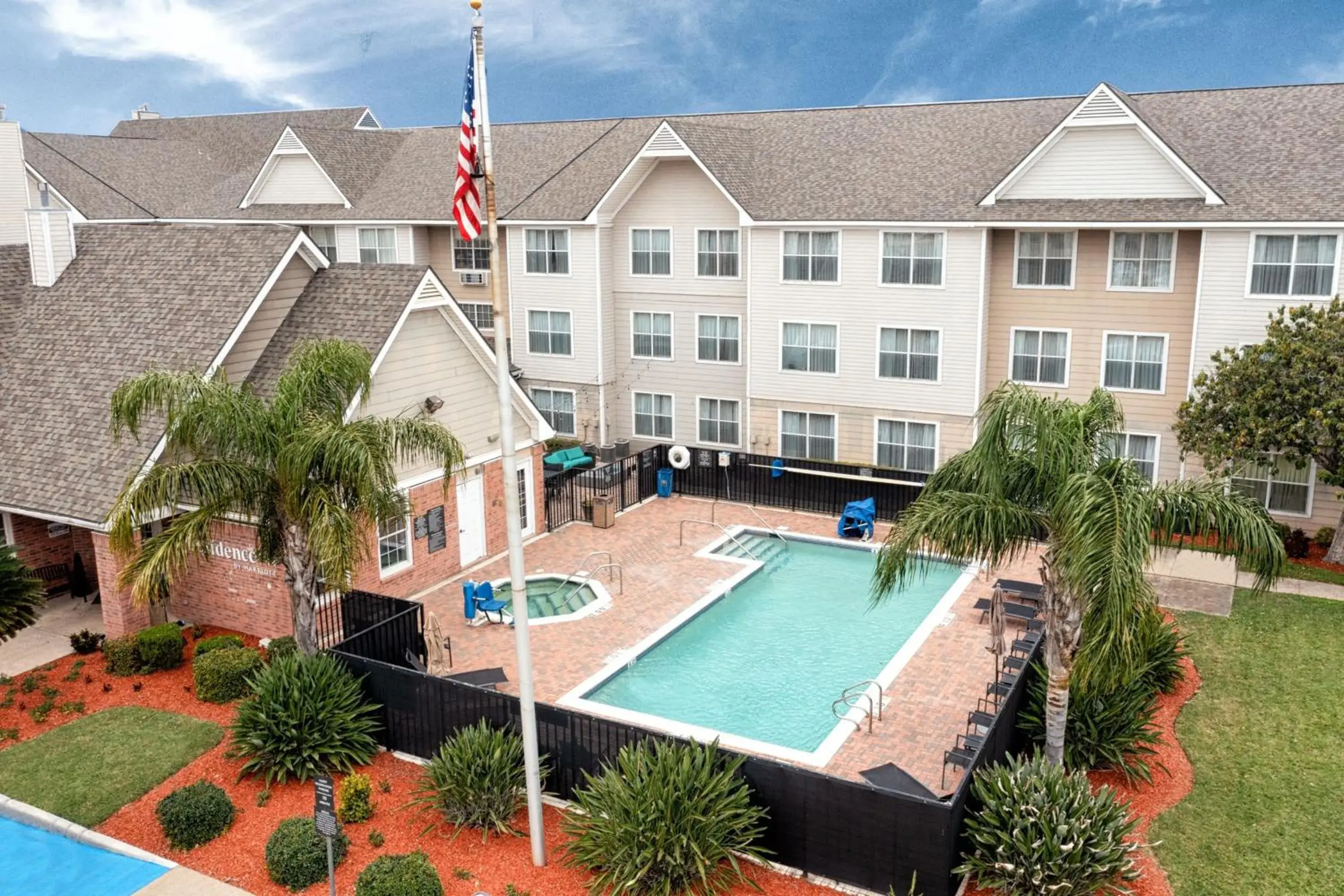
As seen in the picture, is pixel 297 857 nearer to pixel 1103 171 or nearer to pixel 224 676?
pixel 224 676

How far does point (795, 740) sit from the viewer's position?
57.2 feet

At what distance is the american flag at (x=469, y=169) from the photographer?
11.7m

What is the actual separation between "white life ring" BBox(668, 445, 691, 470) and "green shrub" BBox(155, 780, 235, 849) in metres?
18.3

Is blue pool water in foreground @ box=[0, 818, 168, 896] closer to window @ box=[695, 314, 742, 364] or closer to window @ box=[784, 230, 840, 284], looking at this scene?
window @ box=[784, 230, 840, 284]

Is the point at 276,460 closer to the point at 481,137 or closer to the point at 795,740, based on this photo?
the point at 481,137

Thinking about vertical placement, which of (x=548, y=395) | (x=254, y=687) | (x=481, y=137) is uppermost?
(x=481, y=137)

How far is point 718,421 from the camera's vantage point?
3581 centimetres

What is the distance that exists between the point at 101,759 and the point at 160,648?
9.94 ft

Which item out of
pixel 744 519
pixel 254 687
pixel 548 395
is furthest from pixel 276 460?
pixel 548 395

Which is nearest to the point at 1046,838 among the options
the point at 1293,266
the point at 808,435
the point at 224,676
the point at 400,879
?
the point at 400,879

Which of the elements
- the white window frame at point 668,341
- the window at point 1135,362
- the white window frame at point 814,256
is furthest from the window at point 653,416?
the window at point 1135,362

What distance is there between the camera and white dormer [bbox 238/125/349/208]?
132ft

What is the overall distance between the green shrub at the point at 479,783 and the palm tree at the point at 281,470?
2.97 m

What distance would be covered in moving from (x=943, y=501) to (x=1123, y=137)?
60.1 feet
